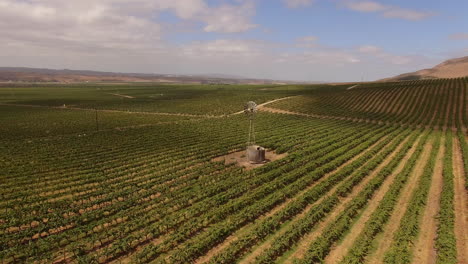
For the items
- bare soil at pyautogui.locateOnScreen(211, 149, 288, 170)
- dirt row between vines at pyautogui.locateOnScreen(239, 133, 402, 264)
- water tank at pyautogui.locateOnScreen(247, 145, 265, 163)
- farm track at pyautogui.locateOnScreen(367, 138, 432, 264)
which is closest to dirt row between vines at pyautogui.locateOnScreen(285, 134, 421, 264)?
dirt row between vines at pyautogui.locateOnScreen(239, 133, 402, 264)

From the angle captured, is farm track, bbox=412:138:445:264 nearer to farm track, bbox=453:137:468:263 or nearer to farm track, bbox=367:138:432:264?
farm track, bbox=453:137:468:263

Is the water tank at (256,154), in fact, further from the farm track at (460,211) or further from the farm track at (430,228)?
the farm track at (460,211)

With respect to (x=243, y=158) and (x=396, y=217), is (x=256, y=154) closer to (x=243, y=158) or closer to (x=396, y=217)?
(x=243, y=158)

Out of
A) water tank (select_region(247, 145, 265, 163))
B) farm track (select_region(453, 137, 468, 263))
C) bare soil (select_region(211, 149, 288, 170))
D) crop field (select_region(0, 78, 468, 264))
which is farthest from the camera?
water tank (select_region(247, 145, 265, 163))

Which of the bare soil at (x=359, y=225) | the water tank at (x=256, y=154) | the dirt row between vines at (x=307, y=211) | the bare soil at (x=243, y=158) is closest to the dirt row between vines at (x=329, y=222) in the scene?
the bare soil at (x=359, y=225)

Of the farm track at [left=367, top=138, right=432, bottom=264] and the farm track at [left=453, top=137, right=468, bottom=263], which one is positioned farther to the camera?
the farm track at [left=453, top=137, right=468, bottom=263]

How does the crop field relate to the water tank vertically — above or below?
below

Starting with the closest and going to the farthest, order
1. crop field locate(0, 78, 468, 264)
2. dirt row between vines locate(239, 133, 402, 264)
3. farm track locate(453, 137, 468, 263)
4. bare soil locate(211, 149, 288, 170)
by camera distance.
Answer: dirt row between vines locate(239, 133, 402, 264)
crop field locate(0, 78, 468, 264)
farm track locate(453, 137, 468, 263)
bare soil locate(211, 149, 288, 170)

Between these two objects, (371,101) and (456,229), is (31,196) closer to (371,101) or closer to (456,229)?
(456,229)
